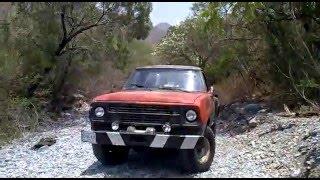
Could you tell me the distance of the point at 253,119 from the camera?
13.7m

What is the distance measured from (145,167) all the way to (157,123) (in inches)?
49.2

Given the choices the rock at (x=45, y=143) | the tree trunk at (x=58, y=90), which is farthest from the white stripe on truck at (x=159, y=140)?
the tree trunk at (x=58, y=90)

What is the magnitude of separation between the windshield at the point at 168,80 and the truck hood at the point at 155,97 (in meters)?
0.43

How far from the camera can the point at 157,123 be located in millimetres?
7215

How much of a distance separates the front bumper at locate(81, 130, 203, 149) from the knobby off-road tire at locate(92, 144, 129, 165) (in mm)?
524

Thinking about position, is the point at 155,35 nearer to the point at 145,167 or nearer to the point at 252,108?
the point at 252,108

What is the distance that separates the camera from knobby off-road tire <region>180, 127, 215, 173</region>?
24.1 ft

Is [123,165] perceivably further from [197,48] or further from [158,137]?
[197,48]

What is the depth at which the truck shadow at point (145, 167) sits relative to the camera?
7.57m

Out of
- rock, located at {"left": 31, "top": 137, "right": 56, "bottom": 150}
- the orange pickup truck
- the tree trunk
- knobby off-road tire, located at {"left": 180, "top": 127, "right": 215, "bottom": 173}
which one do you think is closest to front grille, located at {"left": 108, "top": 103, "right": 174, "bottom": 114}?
the orange pickup truck

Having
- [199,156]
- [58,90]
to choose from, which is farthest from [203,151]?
[58,90]

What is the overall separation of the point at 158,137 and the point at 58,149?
428cm

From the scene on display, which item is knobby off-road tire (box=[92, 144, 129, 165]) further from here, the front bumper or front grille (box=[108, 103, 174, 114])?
front grille (box=[108, 103, 174, 114])

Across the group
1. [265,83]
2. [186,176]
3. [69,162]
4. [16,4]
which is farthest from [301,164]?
[16,4]
